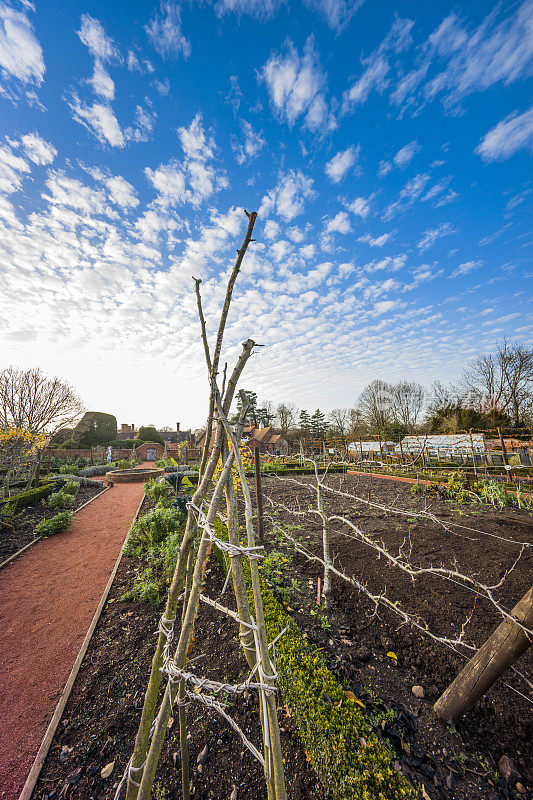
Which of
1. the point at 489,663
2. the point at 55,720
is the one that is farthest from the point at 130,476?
the point at 489,663

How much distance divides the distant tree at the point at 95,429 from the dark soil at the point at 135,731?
2833 centimetres

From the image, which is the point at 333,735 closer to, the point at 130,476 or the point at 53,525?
the point at 53,525

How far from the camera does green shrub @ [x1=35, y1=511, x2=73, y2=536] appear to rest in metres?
6.65

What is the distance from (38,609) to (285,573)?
137 inches

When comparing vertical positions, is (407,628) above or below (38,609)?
above

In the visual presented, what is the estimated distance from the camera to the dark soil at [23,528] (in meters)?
6.08

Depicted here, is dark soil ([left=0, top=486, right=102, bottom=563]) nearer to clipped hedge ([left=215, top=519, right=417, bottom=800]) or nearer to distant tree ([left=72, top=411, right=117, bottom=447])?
clipped hedge ([left=215, top=519, right=417, bottom=800])

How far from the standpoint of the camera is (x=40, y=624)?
3.79m

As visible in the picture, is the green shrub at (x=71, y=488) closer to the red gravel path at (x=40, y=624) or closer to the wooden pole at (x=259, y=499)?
the red gravel path at (x=40, y=624)

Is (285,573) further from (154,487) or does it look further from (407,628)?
(154,487)

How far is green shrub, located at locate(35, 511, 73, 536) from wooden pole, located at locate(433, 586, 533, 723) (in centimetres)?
772

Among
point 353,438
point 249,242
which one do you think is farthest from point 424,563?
point 353,438

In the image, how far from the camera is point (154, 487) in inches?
380

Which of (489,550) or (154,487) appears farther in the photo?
(154,487)
